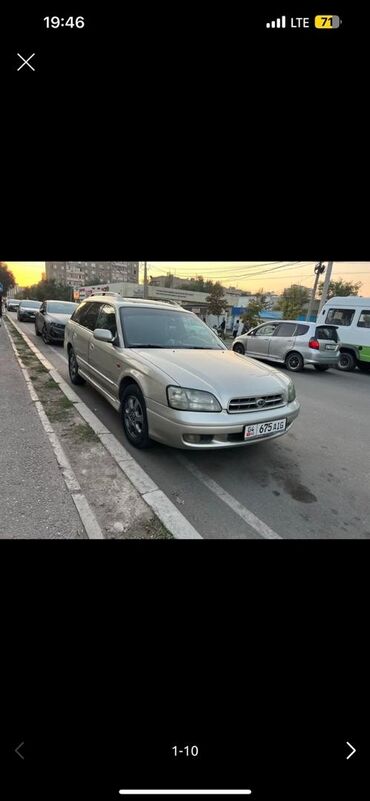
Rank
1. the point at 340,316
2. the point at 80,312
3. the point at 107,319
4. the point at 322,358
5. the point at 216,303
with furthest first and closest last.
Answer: the point at 216,303 → the point at 340,316 → the point at 322,358 → the point at 80,312 → the point at 107,319

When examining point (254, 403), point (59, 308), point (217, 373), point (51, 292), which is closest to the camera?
point (254, 403)

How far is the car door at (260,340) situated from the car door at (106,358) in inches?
265

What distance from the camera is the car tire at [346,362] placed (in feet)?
35.9

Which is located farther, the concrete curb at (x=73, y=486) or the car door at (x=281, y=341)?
the car door at (x=281, y=341)

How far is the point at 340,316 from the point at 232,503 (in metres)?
10.3

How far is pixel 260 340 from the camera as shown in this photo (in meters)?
10.5

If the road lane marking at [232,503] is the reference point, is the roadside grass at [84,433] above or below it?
above

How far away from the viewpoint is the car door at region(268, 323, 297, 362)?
9.80 meters

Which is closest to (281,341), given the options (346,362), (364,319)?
(346,362)

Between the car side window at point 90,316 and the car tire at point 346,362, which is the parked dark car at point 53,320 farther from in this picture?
the car tire at point 346,362

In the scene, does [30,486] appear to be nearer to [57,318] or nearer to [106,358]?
[106,358]

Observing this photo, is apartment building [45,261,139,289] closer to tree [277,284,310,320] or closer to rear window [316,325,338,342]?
tree [277,284,310,320]
